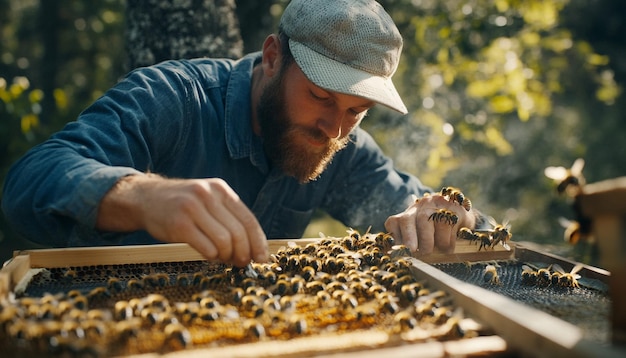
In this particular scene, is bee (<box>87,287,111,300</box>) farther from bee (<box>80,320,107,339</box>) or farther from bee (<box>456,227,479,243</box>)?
bee (<box>456,227,479,243</box>)

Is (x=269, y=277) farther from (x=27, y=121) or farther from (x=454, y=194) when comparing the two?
(x=27, y=121)

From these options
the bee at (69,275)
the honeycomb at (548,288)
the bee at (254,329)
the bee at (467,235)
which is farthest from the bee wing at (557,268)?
the bee at (69,275)

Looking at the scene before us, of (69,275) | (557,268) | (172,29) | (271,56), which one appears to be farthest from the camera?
(172,29)

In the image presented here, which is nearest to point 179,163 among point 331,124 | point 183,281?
point 331,124

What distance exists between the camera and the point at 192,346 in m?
1.65

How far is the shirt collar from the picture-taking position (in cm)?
369

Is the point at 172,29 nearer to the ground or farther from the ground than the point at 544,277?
farther from the ground

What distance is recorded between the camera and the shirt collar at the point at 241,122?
12.1 feet

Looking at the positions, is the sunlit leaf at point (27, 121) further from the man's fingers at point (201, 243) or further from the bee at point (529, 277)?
the bee at point (529, 277)

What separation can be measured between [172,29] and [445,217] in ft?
9.05

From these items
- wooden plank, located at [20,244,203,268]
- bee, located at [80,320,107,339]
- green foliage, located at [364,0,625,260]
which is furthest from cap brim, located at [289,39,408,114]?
green foliage, located at [364,0,625,260]

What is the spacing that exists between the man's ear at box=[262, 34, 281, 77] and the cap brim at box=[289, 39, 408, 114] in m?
0.28

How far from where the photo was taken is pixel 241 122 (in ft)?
12.2

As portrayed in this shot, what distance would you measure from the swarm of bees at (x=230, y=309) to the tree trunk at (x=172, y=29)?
7.90 feet
